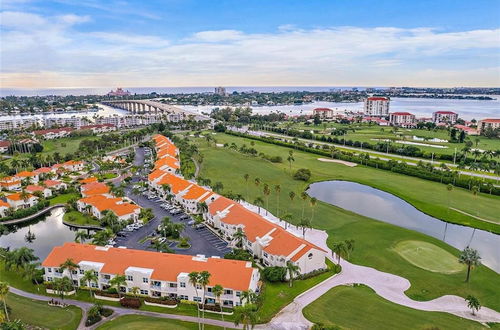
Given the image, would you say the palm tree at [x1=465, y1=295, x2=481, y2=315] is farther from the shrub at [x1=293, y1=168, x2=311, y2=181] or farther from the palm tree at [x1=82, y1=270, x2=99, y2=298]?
the shrub at [x1=293, y1=168, x2=311, y2=181]

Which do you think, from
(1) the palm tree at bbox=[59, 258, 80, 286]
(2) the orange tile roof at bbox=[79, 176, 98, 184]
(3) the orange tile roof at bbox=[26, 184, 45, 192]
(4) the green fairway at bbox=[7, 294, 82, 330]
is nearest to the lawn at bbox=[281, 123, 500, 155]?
(2) the orange tile roof at bbox=[79, 176, 98, 184]

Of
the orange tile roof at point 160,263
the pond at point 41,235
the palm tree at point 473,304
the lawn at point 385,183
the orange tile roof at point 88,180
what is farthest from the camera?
the orange tile roof at point 88,180

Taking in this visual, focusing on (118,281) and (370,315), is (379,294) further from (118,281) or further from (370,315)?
(118,281)

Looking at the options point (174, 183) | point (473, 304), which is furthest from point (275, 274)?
point (174, 183)

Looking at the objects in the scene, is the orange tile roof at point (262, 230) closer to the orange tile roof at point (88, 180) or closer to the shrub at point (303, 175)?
the shrub at point (303, 175)

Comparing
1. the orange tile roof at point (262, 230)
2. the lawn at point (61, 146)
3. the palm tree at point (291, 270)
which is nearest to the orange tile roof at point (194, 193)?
the orange tile roof at point (262, 230)

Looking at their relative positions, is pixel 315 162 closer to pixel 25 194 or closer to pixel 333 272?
pixel 333 272

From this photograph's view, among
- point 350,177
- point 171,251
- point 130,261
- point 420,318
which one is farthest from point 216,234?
point 350,177
